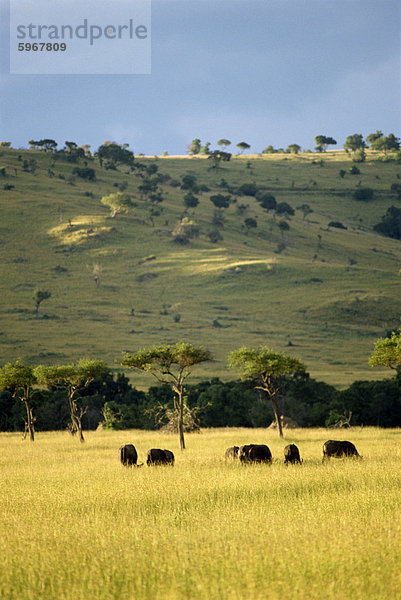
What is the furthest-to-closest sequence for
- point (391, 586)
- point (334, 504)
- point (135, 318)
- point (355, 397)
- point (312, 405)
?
point (135, 318), point (312, 405), point (355, 397), point (334, 504), point (391, 586)

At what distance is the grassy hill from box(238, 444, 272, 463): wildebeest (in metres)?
47.7

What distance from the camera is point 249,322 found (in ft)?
352

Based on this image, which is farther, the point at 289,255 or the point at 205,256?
the point at 289,255

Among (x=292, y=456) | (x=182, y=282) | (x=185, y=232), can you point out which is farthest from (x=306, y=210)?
(x=292, y=456)

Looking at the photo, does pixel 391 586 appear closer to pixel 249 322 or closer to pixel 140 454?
pixel 140 454

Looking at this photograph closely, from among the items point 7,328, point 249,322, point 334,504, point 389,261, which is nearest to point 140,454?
point 334,504

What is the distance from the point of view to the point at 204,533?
10875 millimetres

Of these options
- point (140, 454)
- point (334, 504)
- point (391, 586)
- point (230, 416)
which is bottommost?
point (230, 416)

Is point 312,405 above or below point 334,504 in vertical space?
below

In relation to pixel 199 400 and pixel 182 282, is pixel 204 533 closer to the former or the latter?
pixel 199 400

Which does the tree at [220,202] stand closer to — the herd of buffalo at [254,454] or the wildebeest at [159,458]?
the herd of buffalo at [254,454]

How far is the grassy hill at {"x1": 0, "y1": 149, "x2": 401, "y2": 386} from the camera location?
9262cm

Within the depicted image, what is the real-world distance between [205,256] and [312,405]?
292ft

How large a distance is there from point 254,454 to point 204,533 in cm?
1295
